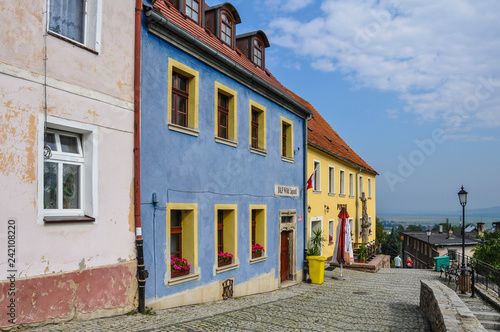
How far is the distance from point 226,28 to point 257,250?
265 inches

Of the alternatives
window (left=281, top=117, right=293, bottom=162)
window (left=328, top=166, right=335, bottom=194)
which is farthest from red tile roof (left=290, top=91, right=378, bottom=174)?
window (left=281, top=117, right=293, bottom=162)

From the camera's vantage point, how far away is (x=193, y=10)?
40.3 ft

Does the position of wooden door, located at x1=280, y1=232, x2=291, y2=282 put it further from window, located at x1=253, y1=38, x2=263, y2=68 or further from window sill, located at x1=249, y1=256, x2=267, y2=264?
window, located at x1=253, y1=38, x2=263, y2=68

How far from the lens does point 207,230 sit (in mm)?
11023

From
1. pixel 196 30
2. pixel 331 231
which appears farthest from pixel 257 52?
pixel 331 231

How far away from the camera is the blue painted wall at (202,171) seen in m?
9.06

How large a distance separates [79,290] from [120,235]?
1.24 meters

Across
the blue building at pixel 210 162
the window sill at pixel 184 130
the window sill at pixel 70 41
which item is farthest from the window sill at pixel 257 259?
the window sill at pixel 70 41

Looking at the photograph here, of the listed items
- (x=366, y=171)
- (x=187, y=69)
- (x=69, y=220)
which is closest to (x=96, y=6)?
(x=187, y=69)

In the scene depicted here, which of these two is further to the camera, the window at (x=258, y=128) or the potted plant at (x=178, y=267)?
the window at (x=258, y=128)

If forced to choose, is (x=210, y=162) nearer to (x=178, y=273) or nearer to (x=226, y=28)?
(x=178, y=273)

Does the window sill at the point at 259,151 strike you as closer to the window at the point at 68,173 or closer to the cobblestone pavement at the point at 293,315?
the cobblestone pavement at the point at 293,315

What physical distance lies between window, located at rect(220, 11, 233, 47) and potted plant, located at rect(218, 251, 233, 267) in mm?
6250

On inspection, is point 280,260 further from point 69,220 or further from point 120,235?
point 69,220
